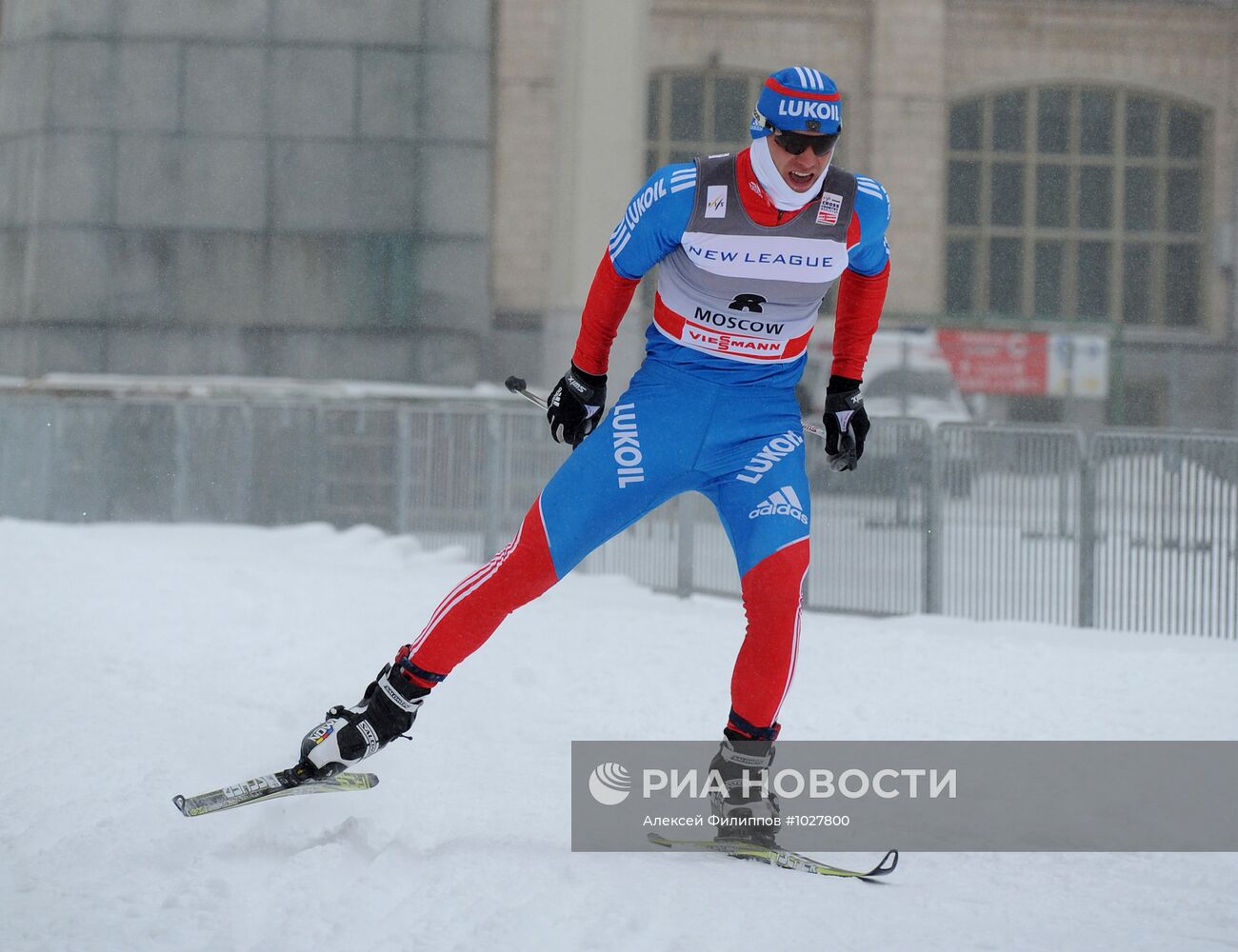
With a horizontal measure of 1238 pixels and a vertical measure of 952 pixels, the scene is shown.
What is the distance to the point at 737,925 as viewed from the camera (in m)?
3.40

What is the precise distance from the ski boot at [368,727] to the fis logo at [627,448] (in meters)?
0.78

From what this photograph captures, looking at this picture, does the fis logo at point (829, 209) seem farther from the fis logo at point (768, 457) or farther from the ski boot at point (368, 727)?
the ski boot at point (368, 727)

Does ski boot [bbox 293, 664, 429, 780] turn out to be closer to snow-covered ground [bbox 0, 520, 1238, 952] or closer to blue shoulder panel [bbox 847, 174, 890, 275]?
snow-covered ground [bbox 0, 520, 1238, 952]

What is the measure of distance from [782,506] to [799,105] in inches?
41.1

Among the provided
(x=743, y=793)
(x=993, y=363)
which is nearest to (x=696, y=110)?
(x=993, y=363)

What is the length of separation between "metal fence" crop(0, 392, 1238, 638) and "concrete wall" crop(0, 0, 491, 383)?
5.54 m

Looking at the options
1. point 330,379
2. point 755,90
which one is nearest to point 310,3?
point 330,379

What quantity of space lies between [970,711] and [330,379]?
42.8 feet

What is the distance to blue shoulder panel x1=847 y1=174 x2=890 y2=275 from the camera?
4223mm

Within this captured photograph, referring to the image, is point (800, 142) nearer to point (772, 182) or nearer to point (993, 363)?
point (772, 182)

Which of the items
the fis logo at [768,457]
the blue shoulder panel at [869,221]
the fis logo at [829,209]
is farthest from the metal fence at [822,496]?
the fis logo at [829,209]

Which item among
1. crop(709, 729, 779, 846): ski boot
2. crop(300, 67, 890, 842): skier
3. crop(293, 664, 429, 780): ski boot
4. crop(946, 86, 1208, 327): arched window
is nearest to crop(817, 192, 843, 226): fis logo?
crop(300, 67, 890, 842): skier

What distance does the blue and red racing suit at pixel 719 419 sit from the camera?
13.5 ft

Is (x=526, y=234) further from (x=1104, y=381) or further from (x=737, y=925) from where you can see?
(x=737, y=925)
